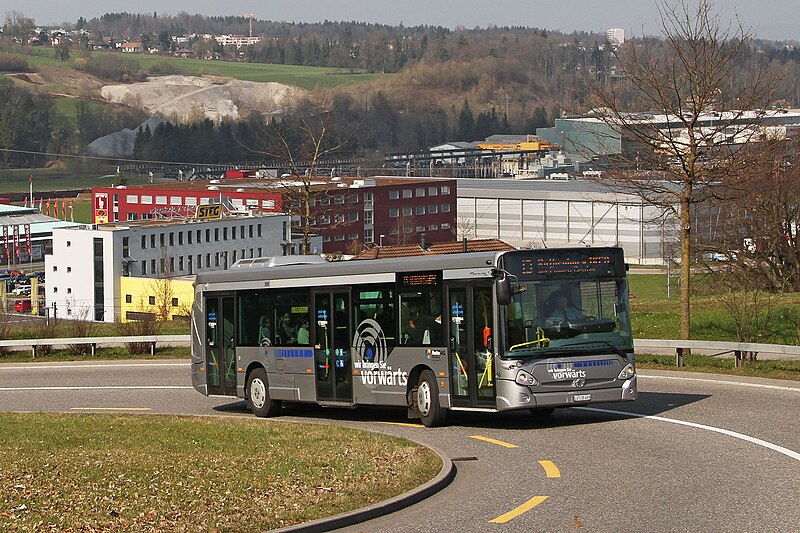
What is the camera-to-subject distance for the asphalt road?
1219 cm

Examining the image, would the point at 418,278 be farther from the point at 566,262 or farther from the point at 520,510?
the point at 520,510

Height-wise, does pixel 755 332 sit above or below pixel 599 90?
below

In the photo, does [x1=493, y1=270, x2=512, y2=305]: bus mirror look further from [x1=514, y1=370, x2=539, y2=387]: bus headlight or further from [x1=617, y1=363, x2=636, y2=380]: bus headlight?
[x1=617, y1=363, x2=636, y2=380]: bus headlight

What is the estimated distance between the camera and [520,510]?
1265 centimetres

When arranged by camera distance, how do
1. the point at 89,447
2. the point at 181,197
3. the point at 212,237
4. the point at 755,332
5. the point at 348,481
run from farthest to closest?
1. the point at 181,197
2. the point at 212,237
3. the point at 755,332
4. the point at 89,447
5. the point at 348,481

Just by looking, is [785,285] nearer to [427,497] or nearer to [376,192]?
[427,497]

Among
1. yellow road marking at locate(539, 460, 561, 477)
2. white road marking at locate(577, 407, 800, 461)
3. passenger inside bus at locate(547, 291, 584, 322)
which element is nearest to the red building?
white road marking at locate(577, 407, 800, 461)

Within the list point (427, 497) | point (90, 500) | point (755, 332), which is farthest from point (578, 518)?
point (755, 332)

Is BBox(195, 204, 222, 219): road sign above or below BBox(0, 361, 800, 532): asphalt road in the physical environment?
above

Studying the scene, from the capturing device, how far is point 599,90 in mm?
28438

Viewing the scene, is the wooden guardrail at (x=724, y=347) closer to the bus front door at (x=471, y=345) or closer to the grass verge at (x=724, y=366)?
the grass verge at (x=724, y=366)

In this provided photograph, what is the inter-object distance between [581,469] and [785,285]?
30.9 metres

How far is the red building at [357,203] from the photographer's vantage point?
135 meters

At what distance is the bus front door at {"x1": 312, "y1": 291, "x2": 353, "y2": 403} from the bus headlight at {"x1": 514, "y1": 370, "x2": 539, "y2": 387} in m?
3.80
